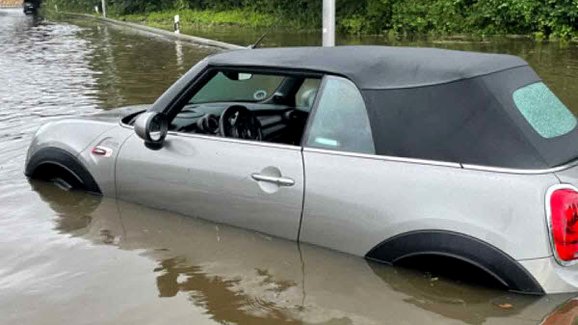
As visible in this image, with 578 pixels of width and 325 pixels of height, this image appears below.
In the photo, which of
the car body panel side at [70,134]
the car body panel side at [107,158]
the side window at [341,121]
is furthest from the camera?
the car body panel side at [70,134]

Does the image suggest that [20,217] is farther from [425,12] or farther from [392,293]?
[425,12]

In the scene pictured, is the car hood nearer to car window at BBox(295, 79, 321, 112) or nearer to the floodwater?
the floodwater

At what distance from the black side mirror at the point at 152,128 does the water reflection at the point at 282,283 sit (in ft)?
1.90

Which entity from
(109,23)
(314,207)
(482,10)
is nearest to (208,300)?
(314,207)

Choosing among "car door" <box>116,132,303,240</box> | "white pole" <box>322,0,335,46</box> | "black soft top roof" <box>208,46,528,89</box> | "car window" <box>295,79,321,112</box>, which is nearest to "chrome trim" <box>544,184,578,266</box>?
"black soft top roof" <box>208,46,528,89</box>

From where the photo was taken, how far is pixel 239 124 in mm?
4602

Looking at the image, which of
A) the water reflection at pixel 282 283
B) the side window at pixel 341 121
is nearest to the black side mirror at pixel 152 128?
the water reflection at pixel 282 283

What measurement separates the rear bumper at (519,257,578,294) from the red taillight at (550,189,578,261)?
0.21 feet

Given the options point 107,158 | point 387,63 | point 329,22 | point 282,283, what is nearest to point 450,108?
point 387,63

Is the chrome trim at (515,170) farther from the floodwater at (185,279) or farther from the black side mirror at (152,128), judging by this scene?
the black side mirror at (152,128)

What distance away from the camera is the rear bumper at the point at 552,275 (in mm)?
3131

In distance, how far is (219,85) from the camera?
459 centimetres

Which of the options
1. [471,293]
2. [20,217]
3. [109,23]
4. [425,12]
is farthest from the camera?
[109,23]

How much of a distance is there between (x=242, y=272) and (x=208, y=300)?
0.36 meters
